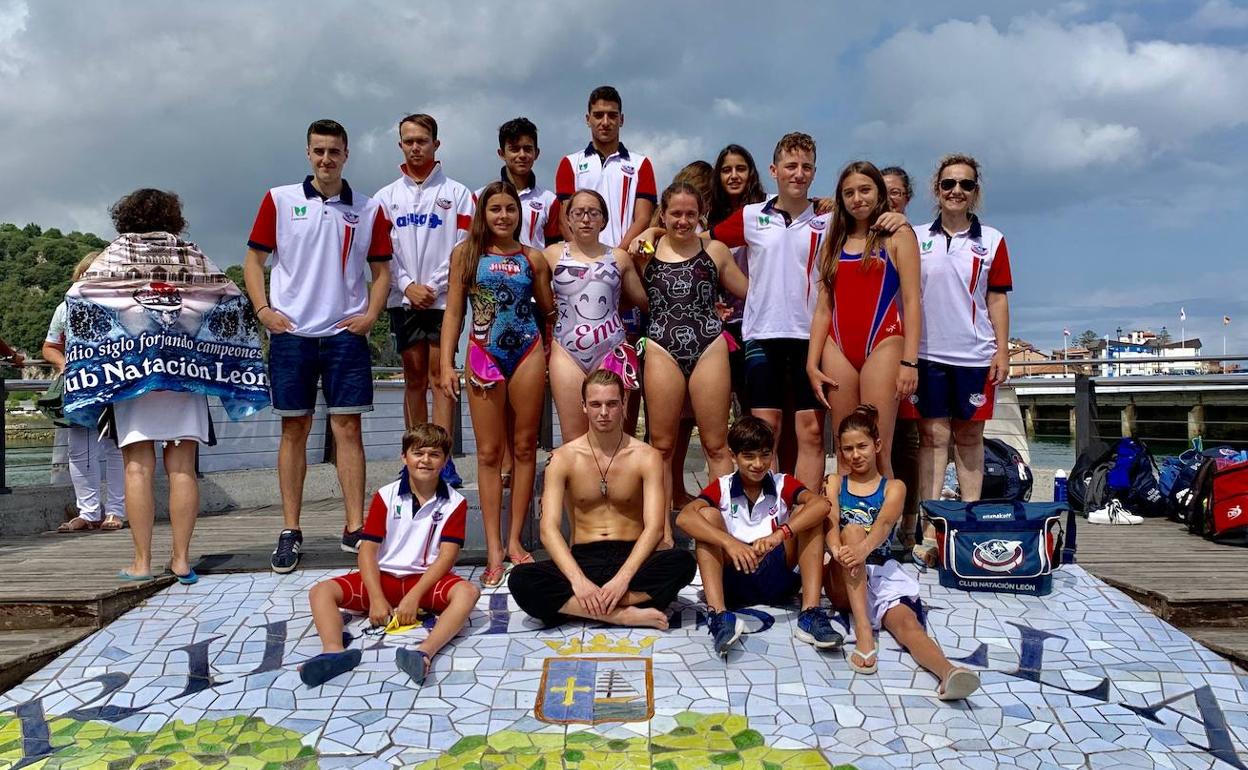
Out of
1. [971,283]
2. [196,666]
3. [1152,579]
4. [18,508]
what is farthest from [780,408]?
[18,508]

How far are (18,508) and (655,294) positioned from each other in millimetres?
5430

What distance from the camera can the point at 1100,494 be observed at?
275 inches

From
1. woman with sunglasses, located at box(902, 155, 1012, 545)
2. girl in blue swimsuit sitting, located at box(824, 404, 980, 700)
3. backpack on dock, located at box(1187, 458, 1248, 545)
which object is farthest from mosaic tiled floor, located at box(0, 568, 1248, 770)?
backpack on dock, located at box(1187, 458, 1248, 545)

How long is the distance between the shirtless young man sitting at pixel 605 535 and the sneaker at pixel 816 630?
556mm

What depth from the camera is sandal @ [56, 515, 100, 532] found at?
22.0 feet

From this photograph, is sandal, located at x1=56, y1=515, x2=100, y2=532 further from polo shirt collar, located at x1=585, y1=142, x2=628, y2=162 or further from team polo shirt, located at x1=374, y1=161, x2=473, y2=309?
polo shirt collar, located at x1=585, y1=142, x2=628, y2=162

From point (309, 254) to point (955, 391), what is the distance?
12.2ft

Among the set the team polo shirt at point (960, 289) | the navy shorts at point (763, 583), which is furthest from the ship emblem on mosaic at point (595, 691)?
the team polo shirt at point (960, 289)

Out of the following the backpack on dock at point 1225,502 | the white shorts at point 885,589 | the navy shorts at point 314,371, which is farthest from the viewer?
the backpack on dock at point 1225,502

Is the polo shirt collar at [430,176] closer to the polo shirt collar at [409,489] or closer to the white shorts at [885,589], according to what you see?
the polo shirt collar at [409,489]

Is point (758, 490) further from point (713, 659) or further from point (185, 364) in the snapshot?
point (185, 364)

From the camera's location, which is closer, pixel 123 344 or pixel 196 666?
pixel 196 666

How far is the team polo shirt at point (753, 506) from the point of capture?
13.7 feet

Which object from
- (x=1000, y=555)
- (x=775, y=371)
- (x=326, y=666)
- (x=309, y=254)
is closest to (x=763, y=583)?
(x=775, y=371)
